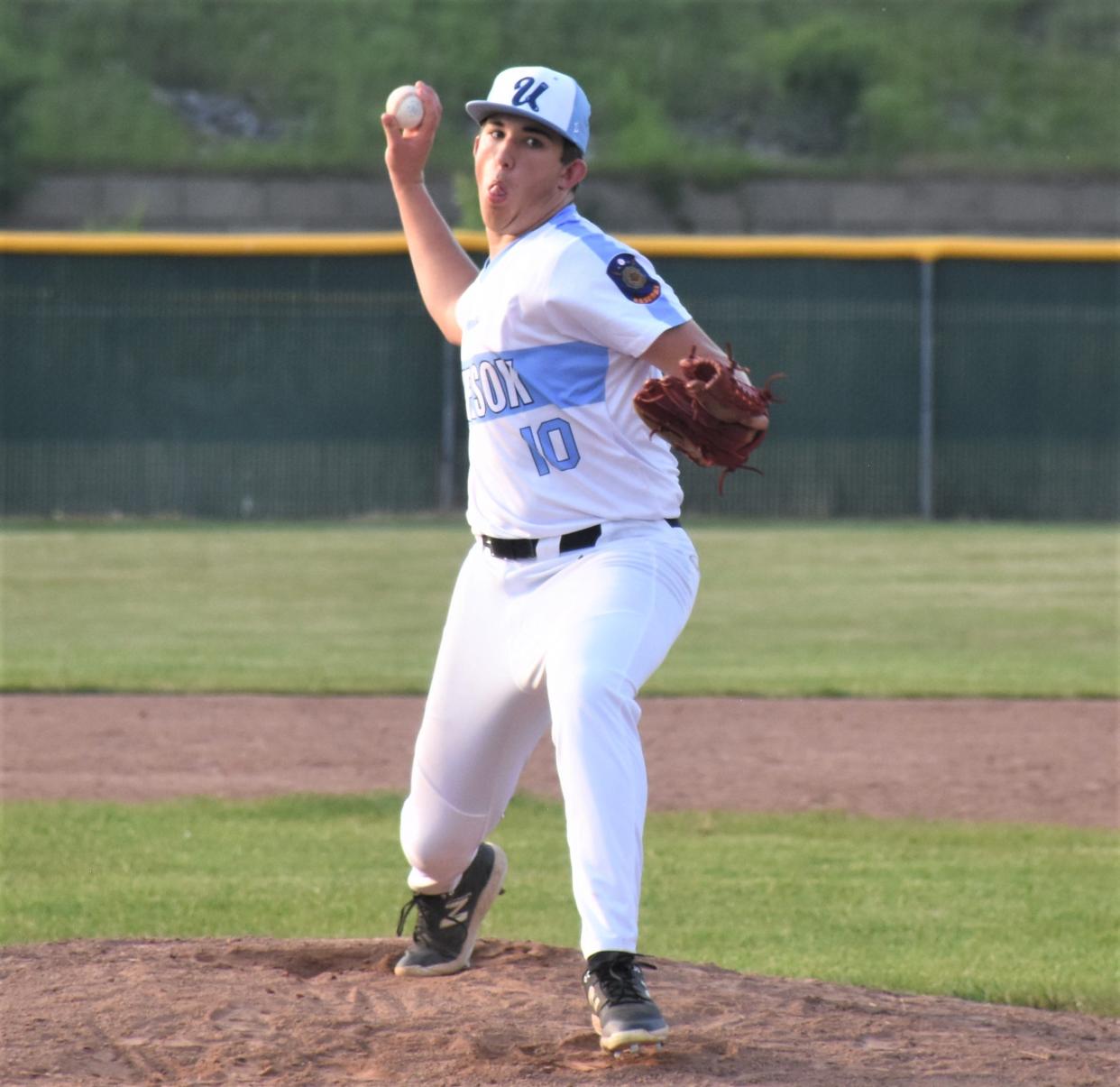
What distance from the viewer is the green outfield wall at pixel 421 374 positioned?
17203 mm

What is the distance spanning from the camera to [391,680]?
9.16m

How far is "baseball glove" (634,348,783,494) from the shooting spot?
137 inches

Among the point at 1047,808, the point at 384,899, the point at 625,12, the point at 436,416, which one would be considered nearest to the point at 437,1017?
the point at 384,899

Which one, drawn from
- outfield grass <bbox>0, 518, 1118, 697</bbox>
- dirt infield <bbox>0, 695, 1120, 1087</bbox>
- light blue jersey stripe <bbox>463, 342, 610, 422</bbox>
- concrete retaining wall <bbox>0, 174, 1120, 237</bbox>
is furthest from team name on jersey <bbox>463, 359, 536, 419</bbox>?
concrete retaining wall <bbox>0, 174, 1120, 237</bbox>

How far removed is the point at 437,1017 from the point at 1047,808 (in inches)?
143

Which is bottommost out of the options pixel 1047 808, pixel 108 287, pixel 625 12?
pixel 1047 808

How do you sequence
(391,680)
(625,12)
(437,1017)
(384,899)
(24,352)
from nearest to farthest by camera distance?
1. (437,1017)
2. (384,899)
3. (391,680)
4. (24,352)
5. (625,12)

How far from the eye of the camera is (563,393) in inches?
147

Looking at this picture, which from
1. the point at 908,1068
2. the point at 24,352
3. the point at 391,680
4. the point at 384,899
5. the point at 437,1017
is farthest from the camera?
the point at 24,352

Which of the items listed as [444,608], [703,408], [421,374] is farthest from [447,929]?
[421,374]

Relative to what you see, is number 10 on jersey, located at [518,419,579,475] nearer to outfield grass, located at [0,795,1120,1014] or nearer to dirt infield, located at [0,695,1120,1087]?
dirt infield, located at [0,695,1120,1087]

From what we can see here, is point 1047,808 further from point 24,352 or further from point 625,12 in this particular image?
point 625,12

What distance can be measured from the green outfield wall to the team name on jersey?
13332 mm

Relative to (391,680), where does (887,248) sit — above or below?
above
